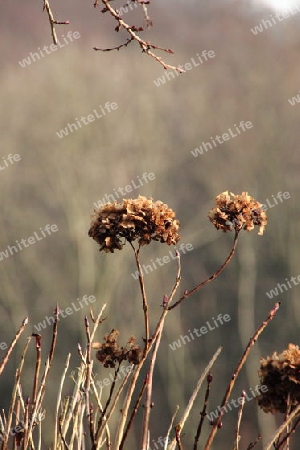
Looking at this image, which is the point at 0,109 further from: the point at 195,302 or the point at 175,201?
the point at 195,302

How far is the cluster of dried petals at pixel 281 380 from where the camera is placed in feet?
4.00

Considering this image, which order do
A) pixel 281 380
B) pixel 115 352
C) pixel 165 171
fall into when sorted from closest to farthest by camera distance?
pixel 281 380, pixel 115 352, pixel 165 171

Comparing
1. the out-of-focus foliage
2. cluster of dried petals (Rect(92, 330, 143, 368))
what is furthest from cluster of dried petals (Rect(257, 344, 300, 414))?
the out-of-focus foliage

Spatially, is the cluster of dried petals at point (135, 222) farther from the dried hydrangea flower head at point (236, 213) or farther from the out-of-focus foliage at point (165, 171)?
the out-of-focus foliage at point (165, 171)

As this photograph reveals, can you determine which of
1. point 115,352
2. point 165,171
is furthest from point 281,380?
point 165,171

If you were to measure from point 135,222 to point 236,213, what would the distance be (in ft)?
0.81

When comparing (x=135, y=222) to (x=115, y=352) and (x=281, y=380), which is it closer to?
(x=115, y=352)

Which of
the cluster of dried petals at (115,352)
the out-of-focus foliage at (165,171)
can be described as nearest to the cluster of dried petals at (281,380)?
the cluster of dried petals at (115,352)

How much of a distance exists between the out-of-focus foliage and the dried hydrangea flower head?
678 cm

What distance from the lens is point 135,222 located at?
143 centimetres

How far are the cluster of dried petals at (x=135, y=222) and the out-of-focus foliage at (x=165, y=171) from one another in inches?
268

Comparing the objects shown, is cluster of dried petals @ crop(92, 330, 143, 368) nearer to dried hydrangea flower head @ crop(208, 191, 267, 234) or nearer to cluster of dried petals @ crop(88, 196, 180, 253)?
cluster of dried petals @ crop(88, 196, 180, 253)

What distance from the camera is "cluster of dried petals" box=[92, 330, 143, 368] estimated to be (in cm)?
140

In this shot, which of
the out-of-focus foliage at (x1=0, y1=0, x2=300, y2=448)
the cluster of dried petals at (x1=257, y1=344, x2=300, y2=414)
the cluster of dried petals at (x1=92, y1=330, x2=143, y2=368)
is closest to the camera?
the cluster of dried petals at (x1=257, y1=344, x2=300, y2=414)
